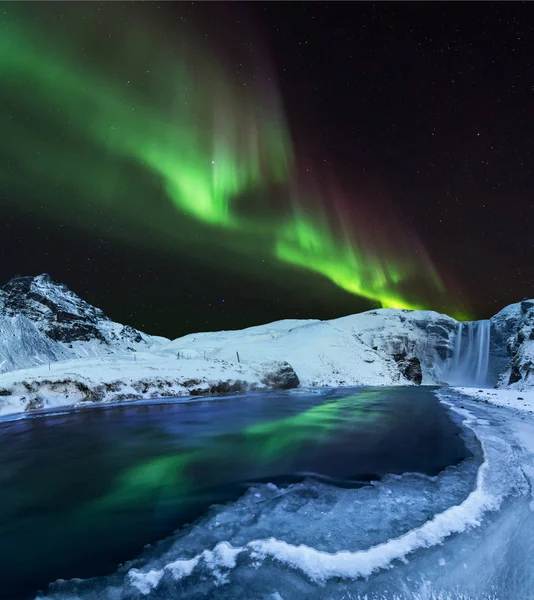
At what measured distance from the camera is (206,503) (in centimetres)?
662

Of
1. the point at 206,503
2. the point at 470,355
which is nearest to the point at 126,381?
the point at 206,503

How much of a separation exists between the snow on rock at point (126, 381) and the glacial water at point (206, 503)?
13.6m

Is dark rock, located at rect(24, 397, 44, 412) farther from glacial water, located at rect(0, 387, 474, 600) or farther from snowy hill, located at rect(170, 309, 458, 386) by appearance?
snowy hill, located at rect(170, 309, 458, 386)

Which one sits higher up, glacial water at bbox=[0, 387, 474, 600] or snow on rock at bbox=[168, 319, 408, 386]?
glacial water at bbox=[0, 387, 474, 600]

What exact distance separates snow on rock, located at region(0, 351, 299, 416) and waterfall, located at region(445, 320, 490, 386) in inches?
3391

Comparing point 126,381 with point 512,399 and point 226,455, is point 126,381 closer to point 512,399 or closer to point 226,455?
point 226,455

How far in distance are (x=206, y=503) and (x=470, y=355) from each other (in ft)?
425

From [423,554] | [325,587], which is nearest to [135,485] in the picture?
[325,587]

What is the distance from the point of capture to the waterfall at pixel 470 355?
344ft

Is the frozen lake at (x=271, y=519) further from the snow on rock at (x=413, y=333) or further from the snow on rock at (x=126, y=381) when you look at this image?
the snow on rock at (x=413, y=333)

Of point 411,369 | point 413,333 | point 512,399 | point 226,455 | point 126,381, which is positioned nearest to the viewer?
point 226,455

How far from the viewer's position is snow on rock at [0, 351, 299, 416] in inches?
989

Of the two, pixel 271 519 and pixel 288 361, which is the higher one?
pixel 271 519

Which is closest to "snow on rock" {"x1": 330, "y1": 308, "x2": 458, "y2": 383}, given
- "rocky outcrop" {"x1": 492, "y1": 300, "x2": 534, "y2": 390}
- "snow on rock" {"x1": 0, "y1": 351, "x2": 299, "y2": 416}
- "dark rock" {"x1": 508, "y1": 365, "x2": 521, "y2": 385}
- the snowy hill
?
the snowy hill
